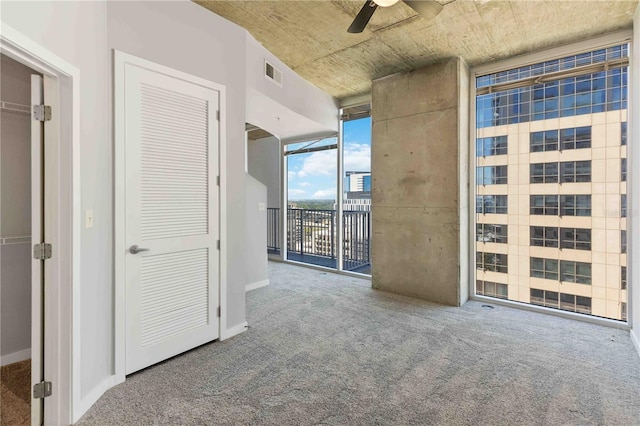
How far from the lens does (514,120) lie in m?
3.66

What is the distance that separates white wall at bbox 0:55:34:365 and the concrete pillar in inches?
147

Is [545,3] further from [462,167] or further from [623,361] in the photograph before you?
[623,361]

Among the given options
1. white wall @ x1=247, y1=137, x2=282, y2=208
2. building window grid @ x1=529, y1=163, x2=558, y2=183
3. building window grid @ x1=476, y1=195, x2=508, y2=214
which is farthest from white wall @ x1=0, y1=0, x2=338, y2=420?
white wall @ x1=247, y1=137, x2=282, y2=208

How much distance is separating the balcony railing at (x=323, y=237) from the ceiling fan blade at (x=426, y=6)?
→ 326 centimetres

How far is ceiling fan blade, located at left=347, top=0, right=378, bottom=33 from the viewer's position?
222cm

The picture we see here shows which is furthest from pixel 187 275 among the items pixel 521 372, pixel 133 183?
pixel 521 372

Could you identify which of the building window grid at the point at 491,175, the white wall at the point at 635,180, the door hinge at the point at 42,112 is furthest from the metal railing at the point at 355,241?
the door hinge at the point at 42,112

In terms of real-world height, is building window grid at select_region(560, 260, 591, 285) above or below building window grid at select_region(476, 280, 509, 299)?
above

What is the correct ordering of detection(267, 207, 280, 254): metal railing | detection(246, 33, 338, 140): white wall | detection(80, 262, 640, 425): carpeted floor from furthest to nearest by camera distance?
detection(267, 207, 280, 254): metal railing
detection(246, 33, 338, 140): white wall
detection(80, 262, 640, 425): carpeted floor

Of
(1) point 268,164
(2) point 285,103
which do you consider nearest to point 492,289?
(2) point 285,103

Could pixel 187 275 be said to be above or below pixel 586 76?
below

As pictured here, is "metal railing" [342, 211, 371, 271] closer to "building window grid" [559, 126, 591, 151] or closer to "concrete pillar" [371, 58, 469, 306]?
"concrete pillar" [371, 58, 469, 306]

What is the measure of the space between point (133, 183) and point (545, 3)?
374 cm

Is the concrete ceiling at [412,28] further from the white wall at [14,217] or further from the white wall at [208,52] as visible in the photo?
the white wall at [14,217]
